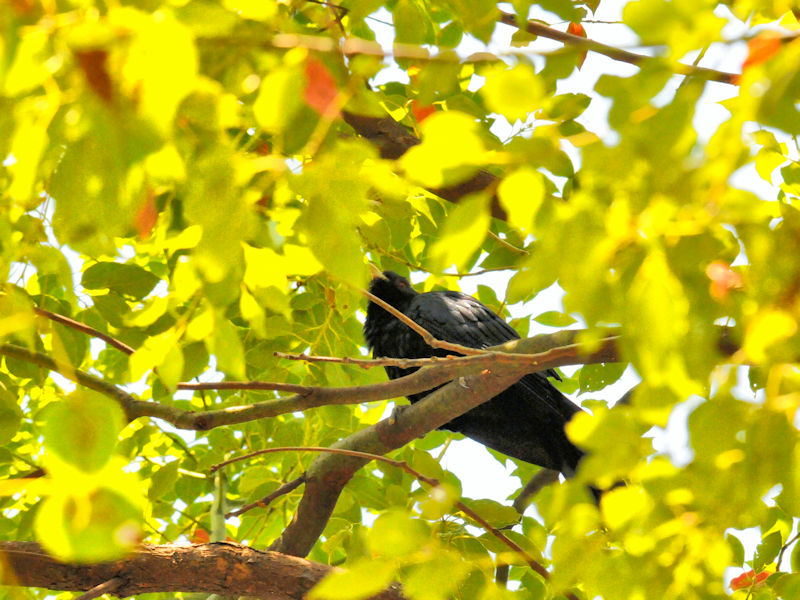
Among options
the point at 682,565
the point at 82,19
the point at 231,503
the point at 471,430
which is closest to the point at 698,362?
the point at 682,565

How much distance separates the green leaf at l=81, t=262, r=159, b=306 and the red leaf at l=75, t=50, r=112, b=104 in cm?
133

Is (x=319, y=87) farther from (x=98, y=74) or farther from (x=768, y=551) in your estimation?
(x=768, y=551)

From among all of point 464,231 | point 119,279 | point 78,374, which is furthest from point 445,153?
point 119,279

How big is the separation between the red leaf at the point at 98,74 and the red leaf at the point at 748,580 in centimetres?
192

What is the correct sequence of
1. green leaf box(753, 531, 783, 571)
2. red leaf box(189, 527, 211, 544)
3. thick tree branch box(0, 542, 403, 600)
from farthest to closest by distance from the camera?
red leaf box(189, 527, 211, 544) → green leaf box(753, 531, 783, 571) → thick tree branch box(0, 542, 403, 600)

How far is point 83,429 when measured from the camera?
836 millimetres

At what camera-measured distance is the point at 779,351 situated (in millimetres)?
853

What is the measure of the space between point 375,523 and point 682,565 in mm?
408

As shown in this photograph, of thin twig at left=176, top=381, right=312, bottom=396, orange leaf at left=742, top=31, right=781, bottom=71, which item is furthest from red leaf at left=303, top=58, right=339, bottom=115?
thin twig at left=176, top=381, right=312, bottom=396

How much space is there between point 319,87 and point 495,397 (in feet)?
8.23

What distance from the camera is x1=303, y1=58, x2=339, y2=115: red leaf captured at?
92cm

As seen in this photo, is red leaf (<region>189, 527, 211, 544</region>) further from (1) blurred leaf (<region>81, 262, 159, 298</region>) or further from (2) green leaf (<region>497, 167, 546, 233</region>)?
(2) green leaf (<region>497, 167, 546, 233</region>)

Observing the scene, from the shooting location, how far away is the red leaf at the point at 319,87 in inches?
36.4

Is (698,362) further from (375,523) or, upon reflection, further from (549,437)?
(549,437)
